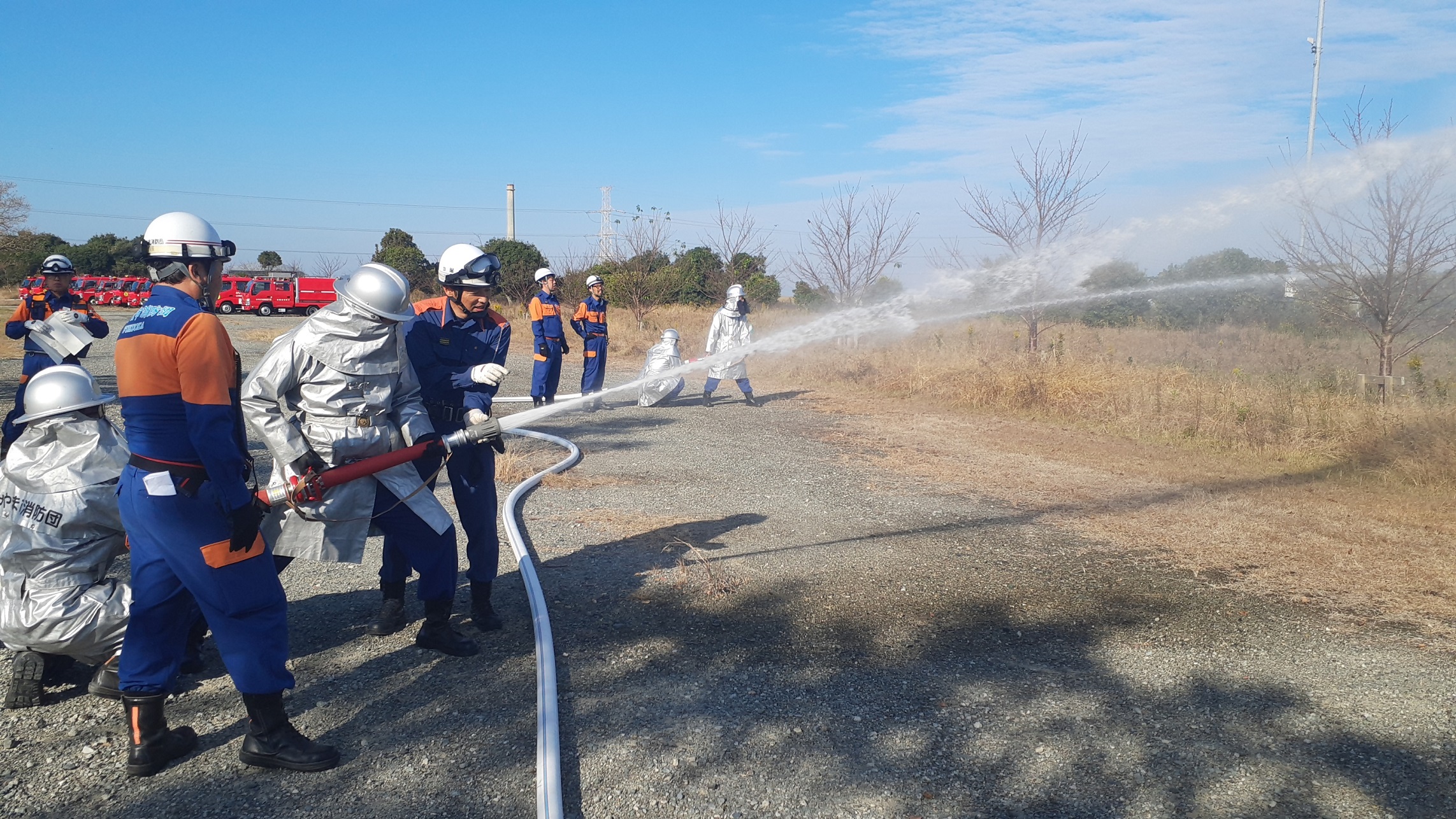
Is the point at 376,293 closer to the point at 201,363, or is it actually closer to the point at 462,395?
the point at 201,363

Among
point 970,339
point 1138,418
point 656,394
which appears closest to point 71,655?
point 656,394

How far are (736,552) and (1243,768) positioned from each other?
11.0ft

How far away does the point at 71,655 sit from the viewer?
3.65m

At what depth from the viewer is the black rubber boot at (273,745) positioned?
3131mm

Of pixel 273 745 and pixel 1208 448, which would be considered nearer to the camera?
pixel 273 745

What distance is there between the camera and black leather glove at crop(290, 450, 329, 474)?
11.2 feet

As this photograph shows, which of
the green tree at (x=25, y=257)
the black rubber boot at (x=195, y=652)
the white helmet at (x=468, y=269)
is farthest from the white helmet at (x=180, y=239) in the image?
the green tree at (x=25, y=257)

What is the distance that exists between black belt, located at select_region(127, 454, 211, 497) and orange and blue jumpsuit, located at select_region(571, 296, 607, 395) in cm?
968

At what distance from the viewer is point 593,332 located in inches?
506

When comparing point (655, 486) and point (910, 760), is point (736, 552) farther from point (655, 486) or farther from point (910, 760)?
point (910, 760)

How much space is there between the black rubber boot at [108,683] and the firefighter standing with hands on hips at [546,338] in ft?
26.2

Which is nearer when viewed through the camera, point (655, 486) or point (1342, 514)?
point (1342, 514)

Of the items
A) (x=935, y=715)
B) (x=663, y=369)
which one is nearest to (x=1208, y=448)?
(x=663, y=369)

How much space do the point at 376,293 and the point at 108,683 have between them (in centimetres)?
194
